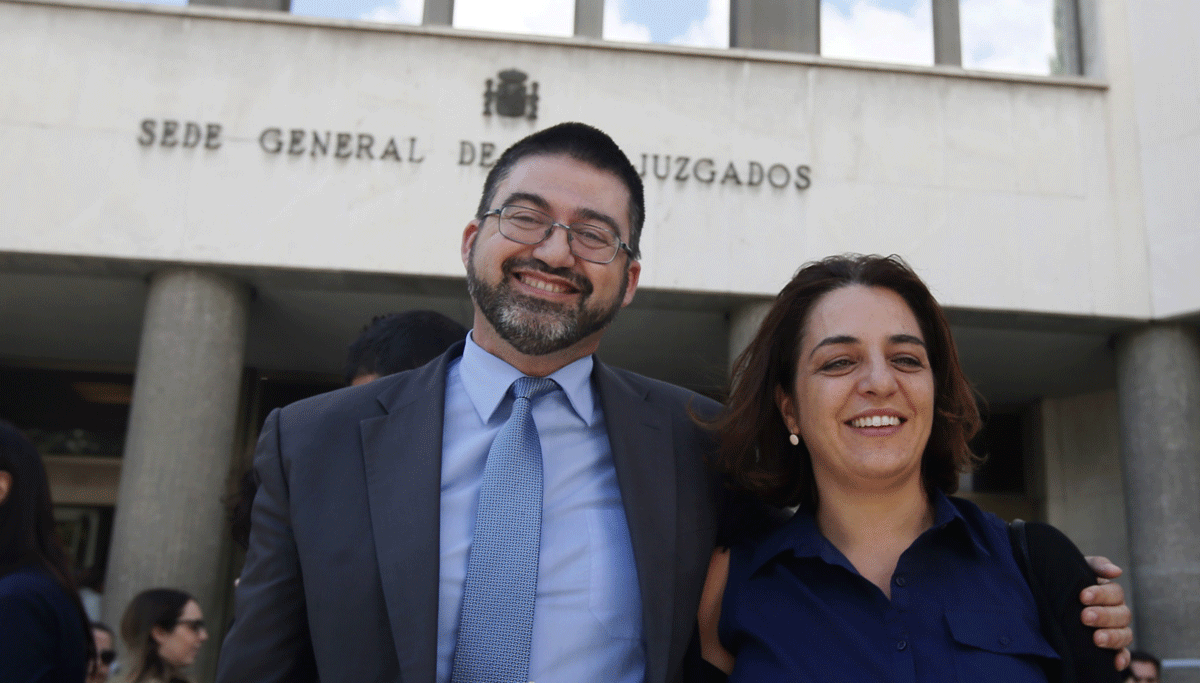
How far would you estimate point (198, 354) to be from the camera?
8164 millimetres

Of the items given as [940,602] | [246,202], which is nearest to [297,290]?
[246,202]

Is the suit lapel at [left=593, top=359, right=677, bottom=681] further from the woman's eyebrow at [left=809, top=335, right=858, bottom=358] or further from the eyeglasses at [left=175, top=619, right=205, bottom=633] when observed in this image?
the eyeglasses at [left=175, top=619, right=205, bottom=633]

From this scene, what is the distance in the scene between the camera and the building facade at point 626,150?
26.8ft

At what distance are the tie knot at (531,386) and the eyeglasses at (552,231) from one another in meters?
0.31

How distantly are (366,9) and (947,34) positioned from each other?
5568 millimetres

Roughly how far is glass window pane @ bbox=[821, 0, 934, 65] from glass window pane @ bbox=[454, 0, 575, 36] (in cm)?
249

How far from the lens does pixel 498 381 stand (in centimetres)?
227

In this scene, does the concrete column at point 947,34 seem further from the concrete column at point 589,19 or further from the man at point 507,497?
the man at point 507,497

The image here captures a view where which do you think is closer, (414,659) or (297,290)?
(414,659)

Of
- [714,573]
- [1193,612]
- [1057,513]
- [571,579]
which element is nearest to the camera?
[571,579]

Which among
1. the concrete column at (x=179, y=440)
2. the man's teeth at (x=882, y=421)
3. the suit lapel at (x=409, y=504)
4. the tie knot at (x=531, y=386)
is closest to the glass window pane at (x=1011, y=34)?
the concrete column at (x=179, y=440)

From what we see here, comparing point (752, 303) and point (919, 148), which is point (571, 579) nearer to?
point (752, 303)

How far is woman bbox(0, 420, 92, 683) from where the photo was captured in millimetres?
2527

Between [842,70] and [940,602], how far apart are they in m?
7.51
